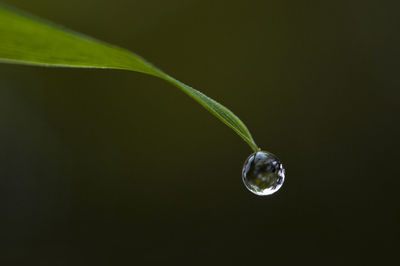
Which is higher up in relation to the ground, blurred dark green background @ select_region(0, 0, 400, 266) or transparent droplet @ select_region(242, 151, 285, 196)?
transparent droplet @ select_region(242, 151, 285, 196)

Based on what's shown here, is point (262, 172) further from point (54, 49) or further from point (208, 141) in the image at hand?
point (208, 141)

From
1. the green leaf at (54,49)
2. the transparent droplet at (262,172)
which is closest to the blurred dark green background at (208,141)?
the transparent droplet at (262,172)

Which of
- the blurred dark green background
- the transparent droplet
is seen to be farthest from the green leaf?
the blurred dark green background

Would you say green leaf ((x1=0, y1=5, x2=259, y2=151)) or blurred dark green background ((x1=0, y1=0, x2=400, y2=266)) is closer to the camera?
green leaf ((x1=0, y1=5, x2=259, y2=151))

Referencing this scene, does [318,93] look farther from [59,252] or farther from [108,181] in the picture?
[59,252]

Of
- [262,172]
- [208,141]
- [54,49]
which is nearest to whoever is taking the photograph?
[54,49]

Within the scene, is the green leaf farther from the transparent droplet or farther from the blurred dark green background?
the blurred dark green background

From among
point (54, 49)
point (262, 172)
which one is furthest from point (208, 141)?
point (54, 49)

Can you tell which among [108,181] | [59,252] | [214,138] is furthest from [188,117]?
[59,252]

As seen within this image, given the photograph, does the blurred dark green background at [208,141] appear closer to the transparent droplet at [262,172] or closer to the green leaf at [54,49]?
the transparent droplet at [262,172]
